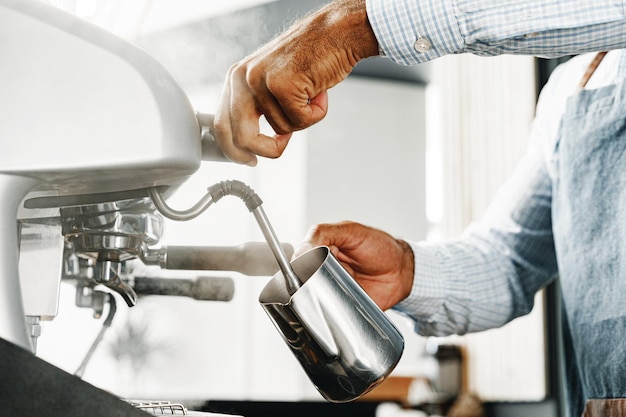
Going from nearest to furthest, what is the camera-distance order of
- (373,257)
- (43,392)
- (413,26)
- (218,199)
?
1. (43,392)
2. (218,199)
3. (413,26)
4. (373,257)

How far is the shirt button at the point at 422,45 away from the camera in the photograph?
0.57 m

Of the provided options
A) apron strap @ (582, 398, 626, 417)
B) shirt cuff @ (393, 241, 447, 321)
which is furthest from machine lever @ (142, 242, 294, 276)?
apron strap @ (582, 398, 626, 417)

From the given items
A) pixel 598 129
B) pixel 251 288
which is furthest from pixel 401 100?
pixel 598 129

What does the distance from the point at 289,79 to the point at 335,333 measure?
18 centimetres

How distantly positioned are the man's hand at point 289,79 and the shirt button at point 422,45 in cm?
4

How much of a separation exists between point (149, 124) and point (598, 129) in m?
0.66

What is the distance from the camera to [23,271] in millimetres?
488

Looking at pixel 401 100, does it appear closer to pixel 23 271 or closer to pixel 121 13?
pixel 121 13

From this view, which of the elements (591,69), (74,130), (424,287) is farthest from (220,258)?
(591,69)

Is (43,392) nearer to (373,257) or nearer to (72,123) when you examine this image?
(72,123)

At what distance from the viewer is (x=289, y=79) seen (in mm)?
523

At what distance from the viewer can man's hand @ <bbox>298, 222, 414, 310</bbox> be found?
78cm

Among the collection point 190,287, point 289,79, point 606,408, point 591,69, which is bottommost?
point 606,408

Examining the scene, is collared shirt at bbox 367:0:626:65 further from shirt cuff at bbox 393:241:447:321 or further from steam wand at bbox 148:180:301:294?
shirt cuff at bbox 393:241:447:321
